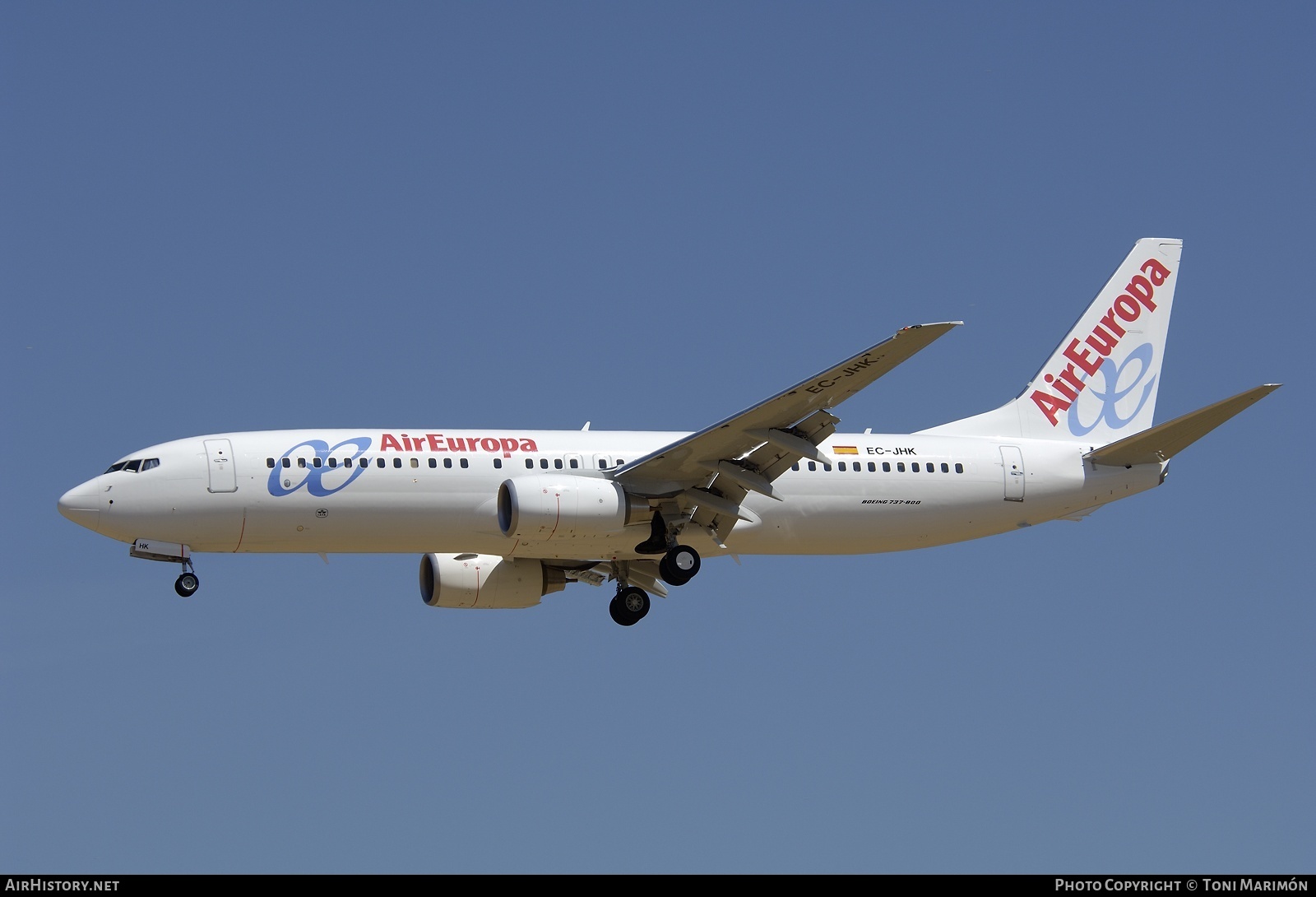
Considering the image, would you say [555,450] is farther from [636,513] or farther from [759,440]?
[759,440]

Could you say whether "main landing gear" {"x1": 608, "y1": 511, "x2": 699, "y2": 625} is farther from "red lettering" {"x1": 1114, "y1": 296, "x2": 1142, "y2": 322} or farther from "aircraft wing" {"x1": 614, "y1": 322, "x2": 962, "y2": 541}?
"red lettering" {"x1": 1114, "y1": 296, "x2": 1142, "y2": 322}

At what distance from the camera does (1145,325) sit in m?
48.2

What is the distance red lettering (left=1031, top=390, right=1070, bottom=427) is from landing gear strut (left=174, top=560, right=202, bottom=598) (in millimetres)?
20471

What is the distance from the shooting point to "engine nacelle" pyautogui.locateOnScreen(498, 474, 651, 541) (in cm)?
3894

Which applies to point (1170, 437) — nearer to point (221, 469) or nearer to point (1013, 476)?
point (1013, 476)

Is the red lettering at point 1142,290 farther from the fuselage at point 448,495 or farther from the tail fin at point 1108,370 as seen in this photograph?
the fuselage at point 448,495

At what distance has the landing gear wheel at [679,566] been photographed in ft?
134

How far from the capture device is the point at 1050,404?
46312 mm

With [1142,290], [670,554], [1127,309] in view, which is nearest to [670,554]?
[670,554]

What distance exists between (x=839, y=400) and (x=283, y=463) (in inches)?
460

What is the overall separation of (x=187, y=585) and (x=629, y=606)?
10.3 m

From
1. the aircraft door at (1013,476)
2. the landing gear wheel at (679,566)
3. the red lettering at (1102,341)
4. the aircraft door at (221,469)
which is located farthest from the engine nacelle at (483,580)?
the red lettering at (1102,341)
